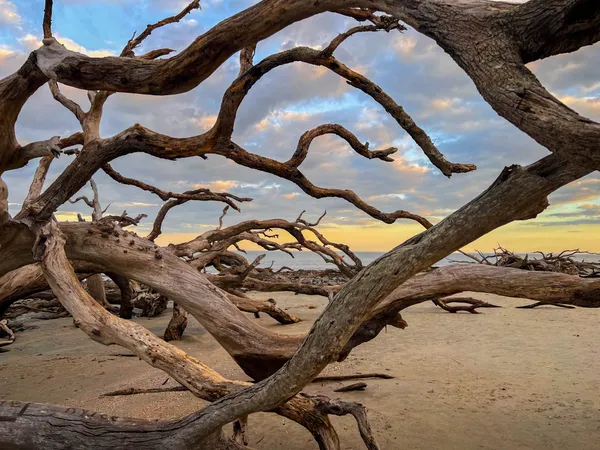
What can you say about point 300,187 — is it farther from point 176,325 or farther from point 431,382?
point 176,325

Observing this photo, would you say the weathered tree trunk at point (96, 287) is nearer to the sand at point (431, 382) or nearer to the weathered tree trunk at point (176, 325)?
the sand at point (431, 382)

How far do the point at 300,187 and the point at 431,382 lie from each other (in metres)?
2.44

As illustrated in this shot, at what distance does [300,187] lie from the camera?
485cm

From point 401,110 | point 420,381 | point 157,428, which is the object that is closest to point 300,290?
point 420,381

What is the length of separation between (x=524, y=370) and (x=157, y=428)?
4128 millimetres

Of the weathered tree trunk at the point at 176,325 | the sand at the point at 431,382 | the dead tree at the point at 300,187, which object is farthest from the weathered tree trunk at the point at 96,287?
the dead tree at the point at 300,187

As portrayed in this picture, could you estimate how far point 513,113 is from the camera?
1822mm

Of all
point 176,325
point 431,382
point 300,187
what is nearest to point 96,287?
point 176,325

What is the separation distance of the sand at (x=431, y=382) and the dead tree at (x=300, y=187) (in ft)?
2.62

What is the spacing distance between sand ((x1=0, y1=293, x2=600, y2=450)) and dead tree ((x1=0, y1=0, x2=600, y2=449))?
0.80 m

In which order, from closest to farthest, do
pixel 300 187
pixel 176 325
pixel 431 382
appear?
pixel 431 382
pixel 300 187
pixel 176 325

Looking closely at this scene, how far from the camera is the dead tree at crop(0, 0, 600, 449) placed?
1880 mm

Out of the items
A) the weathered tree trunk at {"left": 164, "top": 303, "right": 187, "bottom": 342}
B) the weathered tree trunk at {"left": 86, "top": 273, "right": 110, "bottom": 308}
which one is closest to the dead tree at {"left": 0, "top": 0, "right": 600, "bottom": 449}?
the weathered tree trunk at {"left": 164, "top": 303, "right": 187, "bottom": 342}

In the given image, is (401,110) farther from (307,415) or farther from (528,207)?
(307,415)
